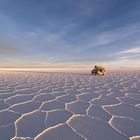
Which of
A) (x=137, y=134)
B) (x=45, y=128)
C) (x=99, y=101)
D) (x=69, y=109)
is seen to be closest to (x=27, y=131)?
(x=45, y=128)

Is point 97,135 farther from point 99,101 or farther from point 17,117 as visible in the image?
point 99,101

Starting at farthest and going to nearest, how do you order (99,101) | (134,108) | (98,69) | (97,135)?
(98,69)
(99,101)
(134,108)
(97,135)

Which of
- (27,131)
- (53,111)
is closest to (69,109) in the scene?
(53,111)

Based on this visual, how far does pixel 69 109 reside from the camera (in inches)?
121

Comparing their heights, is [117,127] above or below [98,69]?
below

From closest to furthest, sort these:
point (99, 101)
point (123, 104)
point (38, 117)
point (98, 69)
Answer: point (38, 117) → point (123, 104) → point (99, 101) → point (98, 69)

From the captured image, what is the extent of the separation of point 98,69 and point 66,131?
9029 mm

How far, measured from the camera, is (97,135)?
2043 mm

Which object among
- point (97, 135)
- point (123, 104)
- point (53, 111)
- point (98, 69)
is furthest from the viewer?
point (98, 69)

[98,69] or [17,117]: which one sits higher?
[98,69]

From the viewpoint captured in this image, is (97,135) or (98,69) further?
(98,69)

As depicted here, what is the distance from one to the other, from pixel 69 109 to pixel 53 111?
289mm

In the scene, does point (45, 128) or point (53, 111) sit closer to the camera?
point (45, 128)

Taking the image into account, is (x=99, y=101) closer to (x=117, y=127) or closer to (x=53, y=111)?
(x=53, y=111)
